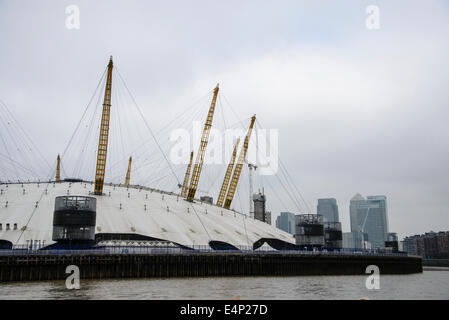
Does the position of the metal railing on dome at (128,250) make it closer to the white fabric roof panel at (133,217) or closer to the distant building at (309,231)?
the white fabric roof panel at (133,217)

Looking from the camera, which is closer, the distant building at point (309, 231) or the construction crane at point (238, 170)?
the distant building at point (309, 231)

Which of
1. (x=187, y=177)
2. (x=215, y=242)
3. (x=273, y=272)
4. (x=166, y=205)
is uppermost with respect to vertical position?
(x=187, y=177)

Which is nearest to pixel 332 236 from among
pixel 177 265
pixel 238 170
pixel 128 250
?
pixel 238 170

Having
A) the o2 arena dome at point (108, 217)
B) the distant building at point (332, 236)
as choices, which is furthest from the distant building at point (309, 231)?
the distant building at point (332, 236)

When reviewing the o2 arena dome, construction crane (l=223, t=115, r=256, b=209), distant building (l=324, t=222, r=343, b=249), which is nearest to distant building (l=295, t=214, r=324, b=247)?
the o2 arena dome

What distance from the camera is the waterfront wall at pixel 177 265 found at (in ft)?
223

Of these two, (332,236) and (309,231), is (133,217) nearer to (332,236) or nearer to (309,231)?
(309,231)
